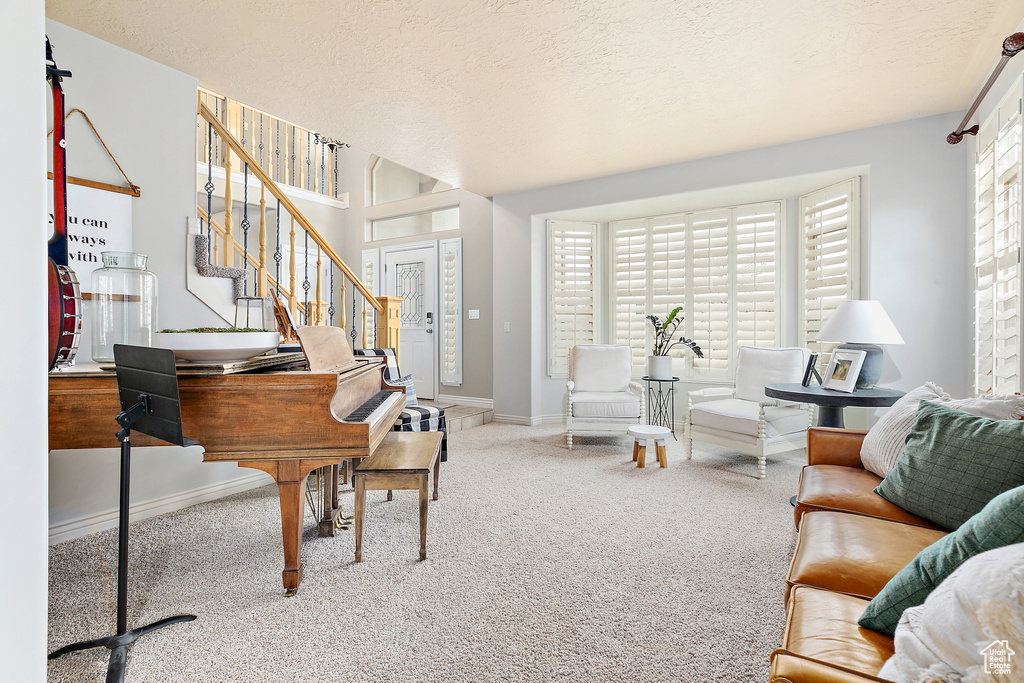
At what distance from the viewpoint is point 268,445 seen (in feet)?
5.90

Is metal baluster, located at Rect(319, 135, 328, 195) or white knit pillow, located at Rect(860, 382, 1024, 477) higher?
metal baluster, located at Rect(319, 135, 328, 195)

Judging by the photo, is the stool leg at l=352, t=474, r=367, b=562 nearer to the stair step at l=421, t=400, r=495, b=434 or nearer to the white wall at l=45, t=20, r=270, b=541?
the white wall at l=45, t=20, r=270, b=541

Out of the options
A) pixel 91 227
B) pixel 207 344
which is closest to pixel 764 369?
pixel 207 344

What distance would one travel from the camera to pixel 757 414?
3.60m

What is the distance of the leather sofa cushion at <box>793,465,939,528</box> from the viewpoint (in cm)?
164

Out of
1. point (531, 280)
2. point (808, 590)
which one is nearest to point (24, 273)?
point (808, 590)

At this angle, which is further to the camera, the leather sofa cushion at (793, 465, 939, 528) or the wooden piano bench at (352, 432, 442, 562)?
the wooden piano bench at (352, 432, 442, 562)

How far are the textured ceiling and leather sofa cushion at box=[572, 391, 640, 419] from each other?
2111mm

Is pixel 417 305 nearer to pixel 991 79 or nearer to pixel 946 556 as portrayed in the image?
pixel 991 79

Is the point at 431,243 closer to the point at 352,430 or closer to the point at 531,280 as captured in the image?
the point at 531,280

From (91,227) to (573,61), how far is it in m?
2.63

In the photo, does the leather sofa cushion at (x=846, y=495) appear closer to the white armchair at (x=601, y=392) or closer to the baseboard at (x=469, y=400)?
the white armchair at (x=601, y=392)

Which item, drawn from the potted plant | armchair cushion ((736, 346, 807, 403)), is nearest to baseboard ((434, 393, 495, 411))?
the potted plant

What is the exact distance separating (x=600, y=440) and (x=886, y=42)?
337 cm
